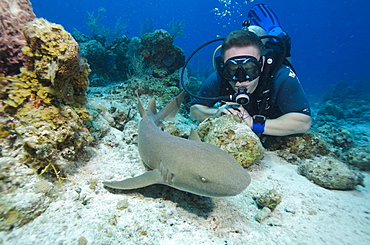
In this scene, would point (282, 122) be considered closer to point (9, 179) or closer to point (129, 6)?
point (9, 179)

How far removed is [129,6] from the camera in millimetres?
141125

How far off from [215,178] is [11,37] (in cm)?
347

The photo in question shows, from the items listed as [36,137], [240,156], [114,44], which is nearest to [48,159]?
[36,137]

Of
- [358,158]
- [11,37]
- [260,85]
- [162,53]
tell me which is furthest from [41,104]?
[162,53]

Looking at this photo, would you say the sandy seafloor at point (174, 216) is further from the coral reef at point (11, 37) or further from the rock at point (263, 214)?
the coral reef at point (11, 37)

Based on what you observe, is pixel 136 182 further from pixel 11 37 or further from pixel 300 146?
pixel 300 146

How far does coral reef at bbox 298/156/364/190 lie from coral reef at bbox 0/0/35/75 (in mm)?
5035

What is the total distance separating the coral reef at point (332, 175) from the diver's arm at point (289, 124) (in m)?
0.81

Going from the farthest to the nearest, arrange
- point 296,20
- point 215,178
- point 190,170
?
point 296,20, point 190,170, point 215,178

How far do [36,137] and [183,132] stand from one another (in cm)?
299

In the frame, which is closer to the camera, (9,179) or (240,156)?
(9,179)

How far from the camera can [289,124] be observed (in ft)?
12.4

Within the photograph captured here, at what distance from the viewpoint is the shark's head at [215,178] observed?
68.7 inches

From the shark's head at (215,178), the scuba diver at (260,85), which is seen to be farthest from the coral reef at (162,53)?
the shark's head at (215,178)
